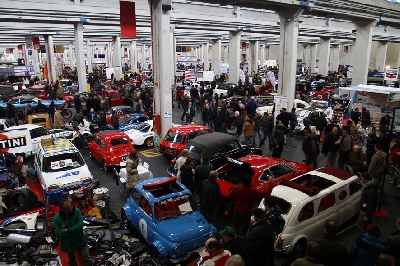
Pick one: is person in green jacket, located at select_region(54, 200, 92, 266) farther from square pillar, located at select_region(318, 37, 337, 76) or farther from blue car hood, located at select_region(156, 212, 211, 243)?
square pillar, located at select_region(318, 37, 337, 76)

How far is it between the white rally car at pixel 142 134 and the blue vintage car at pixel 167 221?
24.3 ft

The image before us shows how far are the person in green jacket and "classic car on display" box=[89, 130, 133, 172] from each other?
Result: 615cm

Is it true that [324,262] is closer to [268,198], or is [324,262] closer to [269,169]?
[268,198]

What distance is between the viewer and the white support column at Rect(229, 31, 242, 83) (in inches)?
1223

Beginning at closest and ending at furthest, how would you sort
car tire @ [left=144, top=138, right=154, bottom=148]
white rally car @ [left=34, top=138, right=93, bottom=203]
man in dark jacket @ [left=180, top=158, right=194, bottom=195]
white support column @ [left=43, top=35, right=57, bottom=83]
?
man in dark jacket @ [left=180, top=158, right=194, bottom=195] → white rally car @ [left=34, top=138, right=93, bottom=203] → car tire @ [left=144, top=138, right=154, bottom=148] → white support column @ [left=43, top=35, right=57, bottom=83]

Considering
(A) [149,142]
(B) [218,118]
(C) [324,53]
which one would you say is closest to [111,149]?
(A) [149,142]

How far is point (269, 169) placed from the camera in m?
9.10

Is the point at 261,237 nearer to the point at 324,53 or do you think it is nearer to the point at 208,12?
the point at 208,12

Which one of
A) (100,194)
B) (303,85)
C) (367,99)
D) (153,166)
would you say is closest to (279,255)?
(100,194)

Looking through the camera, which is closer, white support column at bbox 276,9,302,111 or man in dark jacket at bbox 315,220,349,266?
man in dark jacket at bbox 315,220,349,266

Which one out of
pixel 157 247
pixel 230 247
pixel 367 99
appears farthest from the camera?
pixel 367 99

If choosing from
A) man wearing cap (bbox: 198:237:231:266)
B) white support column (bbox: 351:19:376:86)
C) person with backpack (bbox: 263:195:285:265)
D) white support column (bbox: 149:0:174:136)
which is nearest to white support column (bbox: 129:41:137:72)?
white support column (bbox: 351:19:376:86)

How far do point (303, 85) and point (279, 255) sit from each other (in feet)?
76.9

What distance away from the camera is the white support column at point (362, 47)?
22.8 m
